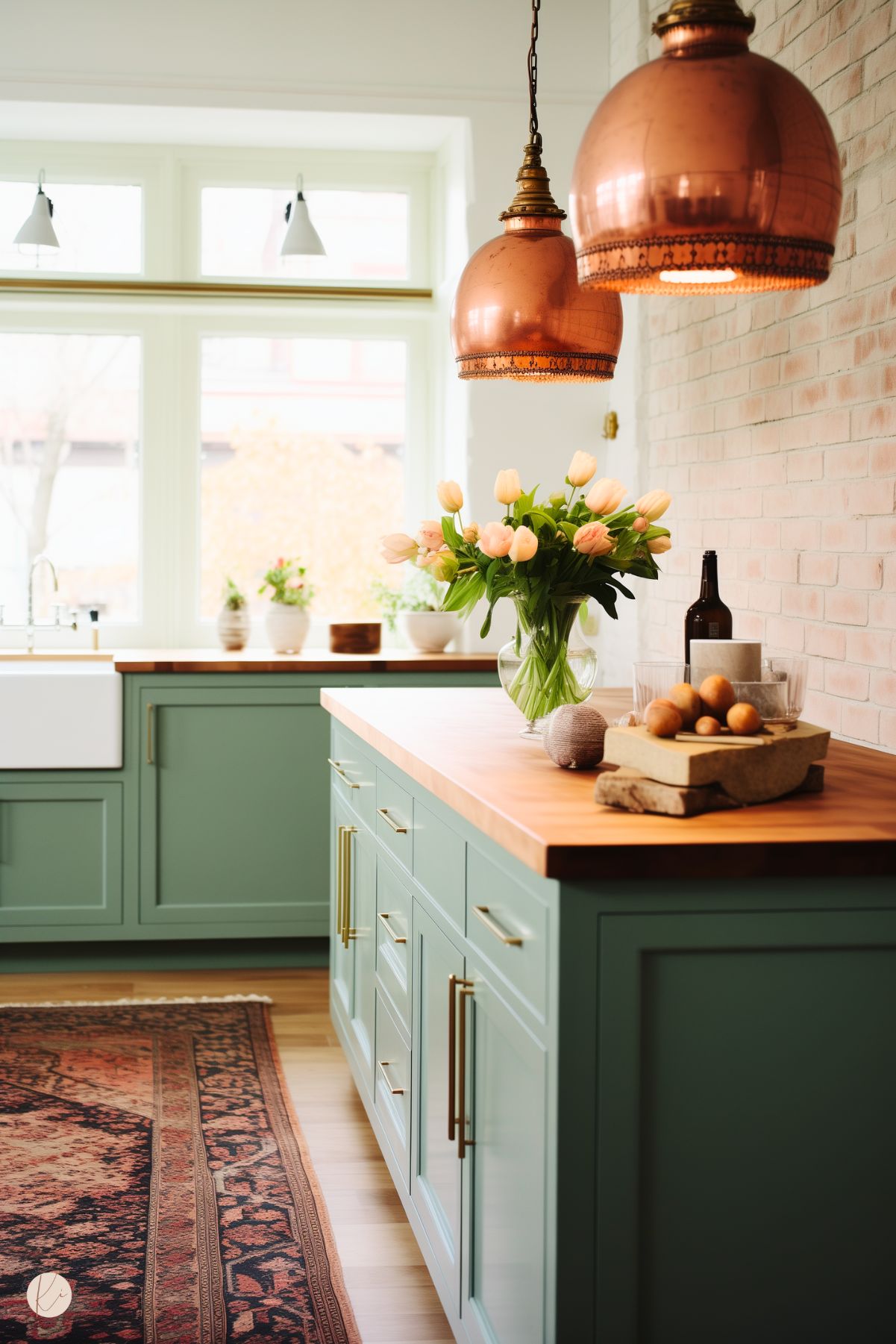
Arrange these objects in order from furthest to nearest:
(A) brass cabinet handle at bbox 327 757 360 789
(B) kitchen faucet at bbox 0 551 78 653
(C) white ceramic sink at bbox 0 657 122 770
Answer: (B) kitchen faucet at bbox 0 551 78 653 < (C) white ceramic sink at bbox 0 657 122 770 < (A) brass cabinet handle at bbox 327 757 360 789

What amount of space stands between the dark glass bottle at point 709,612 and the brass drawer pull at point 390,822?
0.59 m

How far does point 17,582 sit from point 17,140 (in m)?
1.51

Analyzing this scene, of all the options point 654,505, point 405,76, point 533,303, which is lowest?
point 654,505

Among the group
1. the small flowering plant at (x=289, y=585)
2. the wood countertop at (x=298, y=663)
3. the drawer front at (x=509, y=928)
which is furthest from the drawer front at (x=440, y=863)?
the small flowering plant at (x=289, y=585)

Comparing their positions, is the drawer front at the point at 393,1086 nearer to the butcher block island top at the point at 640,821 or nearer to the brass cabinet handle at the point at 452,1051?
the brass cabinet handle at the point at 452,1051

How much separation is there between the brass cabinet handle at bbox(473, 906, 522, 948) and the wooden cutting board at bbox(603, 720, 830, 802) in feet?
0.84

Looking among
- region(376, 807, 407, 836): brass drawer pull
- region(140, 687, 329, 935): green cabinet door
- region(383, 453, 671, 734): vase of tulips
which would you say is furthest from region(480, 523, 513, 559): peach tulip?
region(140, 687, 329, 935): green cabinet door

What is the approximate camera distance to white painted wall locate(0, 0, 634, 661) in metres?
4.29

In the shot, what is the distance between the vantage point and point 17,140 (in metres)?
4.75

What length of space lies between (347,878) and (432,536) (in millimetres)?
991

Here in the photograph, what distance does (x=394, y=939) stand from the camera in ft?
8.32

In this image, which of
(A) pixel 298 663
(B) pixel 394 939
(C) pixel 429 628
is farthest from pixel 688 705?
(C) pixel 429 628

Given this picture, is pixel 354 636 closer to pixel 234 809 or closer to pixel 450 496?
pixel 234 809

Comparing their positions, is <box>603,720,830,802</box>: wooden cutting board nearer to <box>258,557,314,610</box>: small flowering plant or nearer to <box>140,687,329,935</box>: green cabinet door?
<box>140,687,329,935</box>: green cabinet door
